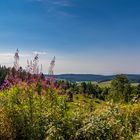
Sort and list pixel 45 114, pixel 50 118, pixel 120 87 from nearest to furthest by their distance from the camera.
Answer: pixel 50 118
pixel 45 114
pixel 120 87

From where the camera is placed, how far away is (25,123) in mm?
12297

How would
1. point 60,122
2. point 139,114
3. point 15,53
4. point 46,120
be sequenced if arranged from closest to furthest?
1. point 60,122
2. point 46,120
3. point 15,53
4. point 139,114

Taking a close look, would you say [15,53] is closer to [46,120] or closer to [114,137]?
[46,120]

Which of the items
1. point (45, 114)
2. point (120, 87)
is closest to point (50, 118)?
point (45, 114)

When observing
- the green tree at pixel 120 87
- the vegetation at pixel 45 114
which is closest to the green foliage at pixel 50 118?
the vegetation at pixel 45 114

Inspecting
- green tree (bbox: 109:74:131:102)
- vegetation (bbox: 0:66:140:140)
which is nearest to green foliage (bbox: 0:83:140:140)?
vegetation (bbox: 0:66:140:140)

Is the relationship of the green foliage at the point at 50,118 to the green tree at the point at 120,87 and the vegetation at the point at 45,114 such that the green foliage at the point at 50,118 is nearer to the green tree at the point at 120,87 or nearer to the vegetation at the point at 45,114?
the vegetation at the point at 45,114

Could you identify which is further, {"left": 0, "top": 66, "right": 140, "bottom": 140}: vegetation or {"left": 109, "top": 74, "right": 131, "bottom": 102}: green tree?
{"left": 109, "top": 74, "right": 131, "bottom": 102}: green tree

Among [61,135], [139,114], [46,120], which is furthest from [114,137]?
[139,114]

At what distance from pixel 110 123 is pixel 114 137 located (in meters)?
0.52

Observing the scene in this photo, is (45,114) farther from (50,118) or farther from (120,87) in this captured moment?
(120,87)

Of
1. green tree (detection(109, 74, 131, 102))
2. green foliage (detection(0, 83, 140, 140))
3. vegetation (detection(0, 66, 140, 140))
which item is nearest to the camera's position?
green foliage (detection(0, 83, 140, 140))

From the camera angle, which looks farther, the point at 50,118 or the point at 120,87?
the point at 120,87

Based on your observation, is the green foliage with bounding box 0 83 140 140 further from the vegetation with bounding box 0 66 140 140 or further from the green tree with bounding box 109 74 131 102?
the green tree with bounding box 109 74 131 102
